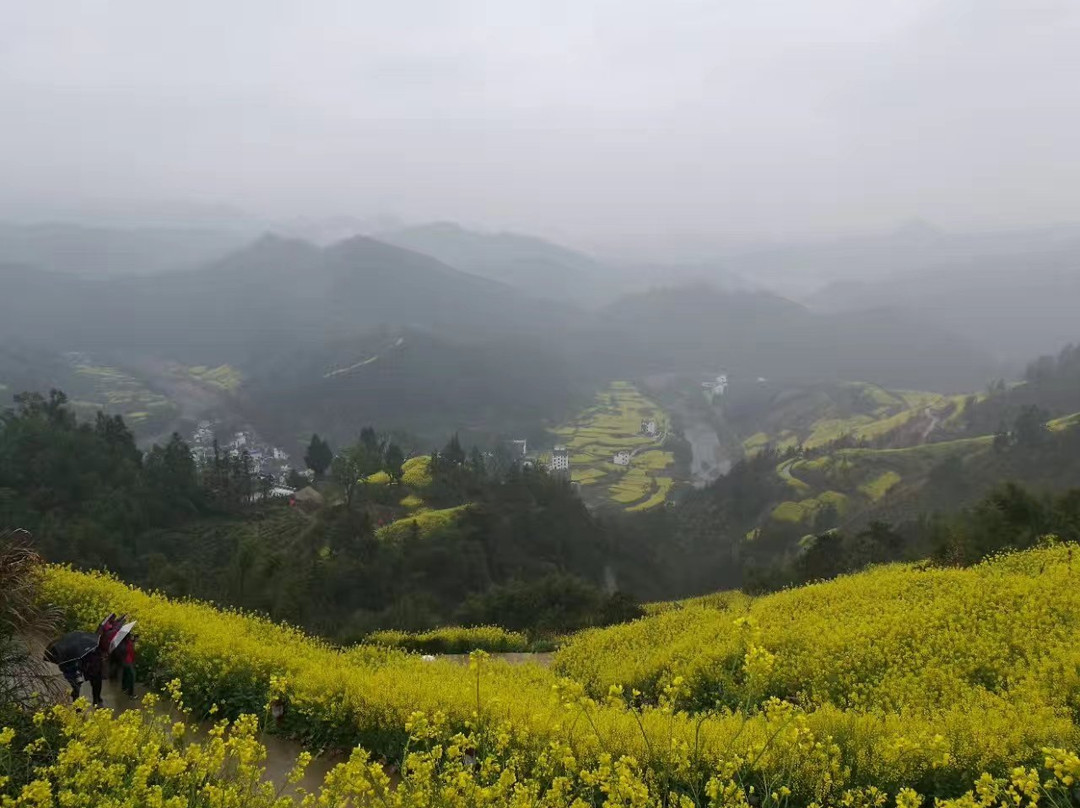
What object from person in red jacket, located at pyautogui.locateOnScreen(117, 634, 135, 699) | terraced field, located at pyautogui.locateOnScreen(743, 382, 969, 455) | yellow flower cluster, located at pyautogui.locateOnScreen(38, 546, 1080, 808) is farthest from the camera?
terraced field, located at pyautogui.locateOnScreen(743, 382, 969, 455)

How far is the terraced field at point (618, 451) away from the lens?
104m

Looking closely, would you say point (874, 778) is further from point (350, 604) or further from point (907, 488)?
point (907, 488)

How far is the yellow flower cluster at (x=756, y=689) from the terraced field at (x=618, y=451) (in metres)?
→ 81.3

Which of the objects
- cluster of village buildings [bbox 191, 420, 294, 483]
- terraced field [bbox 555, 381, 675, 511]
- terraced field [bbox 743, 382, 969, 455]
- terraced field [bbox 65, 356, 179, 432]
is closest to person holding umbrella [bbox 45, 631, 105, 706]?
terraced field [bbox 555, 381, 675, 511]

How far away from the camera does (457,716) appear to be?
24.8 feet

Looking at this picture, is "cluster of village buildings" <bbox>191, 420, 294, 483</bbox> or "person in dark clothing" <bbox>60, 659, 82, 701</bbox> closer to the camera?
"person in dark clothing" <bbox>60, 659, 82, 701</bbox>

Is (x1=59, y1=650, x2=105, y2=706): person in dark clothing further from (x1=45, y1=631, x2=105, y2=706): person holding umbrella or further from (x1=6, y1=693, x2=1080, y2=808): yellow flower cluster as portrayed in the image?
(x1=6, y1=693, x2=1080, y2=808): yellow flower cluster

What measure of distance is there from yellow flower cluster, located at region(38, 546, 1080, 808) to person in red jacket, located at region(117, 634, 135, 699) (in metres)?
0.46

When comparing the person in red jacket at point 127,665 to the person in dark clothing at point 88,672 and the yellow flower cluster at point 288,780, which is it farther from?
the yellow flower cluster at point 288,780

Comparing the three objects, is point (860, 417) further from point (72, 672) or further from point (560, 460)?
point (72, 672)

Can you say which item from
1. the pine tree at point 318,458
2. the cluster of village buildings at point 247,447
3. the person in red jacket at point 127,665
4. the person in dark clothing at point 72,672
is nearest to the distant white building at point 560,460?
the cluster of village buildings at point 247,447

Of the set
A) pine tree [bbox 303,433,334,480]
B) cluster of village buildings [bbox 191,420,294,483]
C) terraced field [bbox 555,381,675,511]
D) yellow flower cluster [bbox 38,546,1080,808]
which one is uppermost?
yellow flower cluster [bbox 38,546,1080,808]

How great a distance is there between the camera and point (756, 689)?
5.86 m

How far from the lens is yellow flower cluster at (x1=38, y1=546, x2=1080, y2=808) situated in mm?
5914
